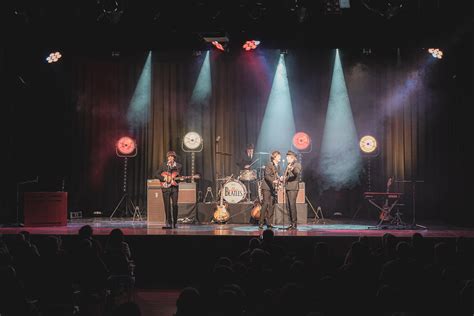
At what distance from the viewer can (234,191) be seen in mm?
16031

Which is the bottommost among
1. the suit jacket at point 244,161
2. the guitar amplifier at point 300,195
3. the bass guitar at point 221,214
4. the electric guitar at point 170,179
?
the bass guitar at point 221,214

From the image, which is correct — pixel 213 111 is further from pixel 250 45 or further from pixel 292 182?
pixel 292 182

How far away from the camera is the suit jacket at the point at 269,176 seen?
45.3ft

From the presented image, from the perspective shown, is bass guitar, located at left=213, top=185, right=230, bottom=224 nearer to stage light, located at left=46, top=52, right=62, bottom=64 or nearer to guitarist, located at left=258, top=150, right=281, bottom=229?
guitarist, located at left=258, top=150, right=281, bottom=229

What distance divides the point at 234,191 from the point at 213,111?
12.3 ft

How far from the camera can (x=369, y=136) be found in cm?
1811

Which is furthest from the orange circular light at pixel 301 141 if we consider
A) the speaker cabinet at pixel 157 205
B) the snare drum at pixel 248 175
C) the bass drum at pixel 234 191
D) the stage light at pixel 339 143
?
the speaker cabinet at pixel 157 205

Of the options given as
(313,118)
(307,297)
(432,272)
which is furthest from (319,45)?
(307,297)

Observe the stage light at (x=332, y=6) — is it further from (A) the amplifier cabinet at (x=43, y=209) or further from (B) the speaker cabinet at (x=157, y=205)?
(A) the amplifier cabinet at (x=43, y=209)

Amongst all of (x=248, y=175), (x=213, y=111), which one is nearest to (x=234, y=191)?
(x=248, y=175)

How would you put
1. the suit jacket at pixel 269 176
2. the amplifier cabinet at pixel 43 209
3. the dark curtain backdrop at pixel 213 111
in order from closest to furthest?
the suit jacket at pixel 269 176, the amplifier cabinet at pixel 43 209, the dark curtain backdrop at pixel 213 111

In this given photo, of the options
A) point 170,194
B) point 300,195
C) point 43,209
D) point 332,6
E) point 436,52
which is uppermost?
point 332,6

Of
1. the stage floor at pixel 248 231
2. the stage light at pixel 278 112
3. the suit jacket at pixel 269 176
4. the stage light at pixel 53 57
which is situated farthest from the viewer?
the stage light at pixel 278 112

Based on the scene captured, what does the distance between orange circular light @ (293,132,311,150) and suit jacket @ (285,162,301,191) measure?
4.62 meters
